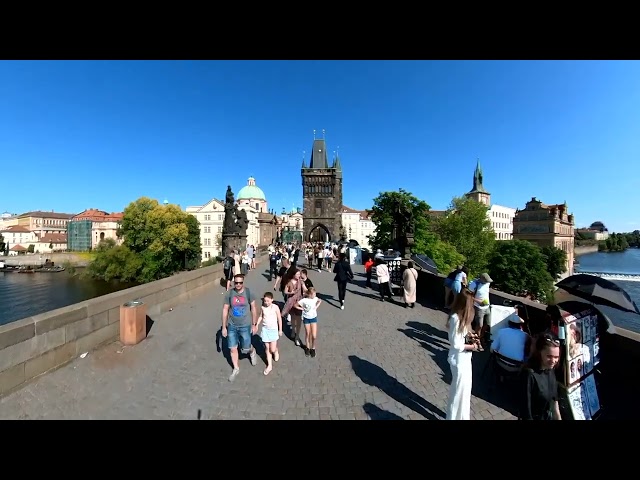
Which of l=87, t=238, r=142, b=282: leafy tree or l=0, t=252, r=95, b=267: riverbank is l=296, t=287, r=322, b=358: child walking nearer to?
l=87, t=238, r=142, b=282: leafy tree

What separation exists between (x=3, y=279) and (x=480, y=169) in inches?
4765

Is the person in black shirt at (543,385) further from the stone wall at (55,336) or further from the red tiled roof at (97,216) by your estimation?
the red tiled roof at (97,216)

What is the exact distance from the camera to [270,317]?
4.01 meters

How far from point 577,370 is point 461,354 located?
1.36m

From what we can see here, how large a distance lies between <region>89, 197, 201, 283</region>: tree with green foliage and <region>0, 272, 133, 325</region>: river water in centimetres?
272

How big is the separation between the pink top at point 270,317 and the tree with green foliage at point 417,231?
21.9m

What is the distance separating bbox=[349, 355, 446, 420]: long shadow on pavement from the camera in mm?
3041

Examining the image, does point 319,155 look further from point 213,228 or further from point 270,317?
point 270,317

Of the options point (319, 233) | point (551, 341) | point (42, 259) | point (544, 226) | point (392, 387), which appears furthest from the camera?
point (42, 259)

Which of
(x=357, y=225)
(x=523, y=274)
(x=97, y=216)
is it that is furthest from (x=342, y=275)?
(x=97, y=216)

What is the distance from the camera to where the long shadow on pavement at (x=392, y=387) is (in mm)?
3041
